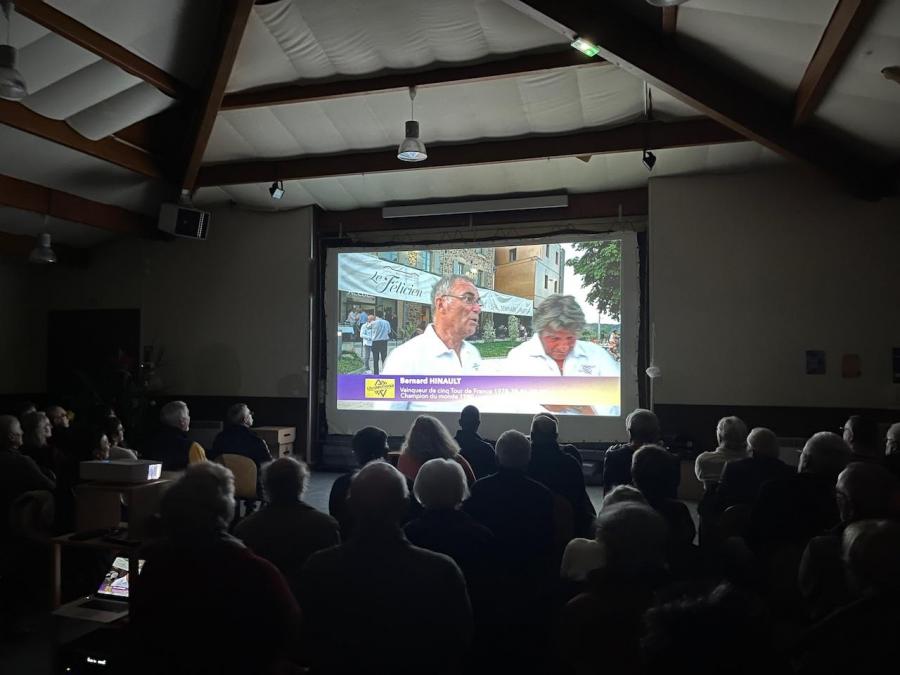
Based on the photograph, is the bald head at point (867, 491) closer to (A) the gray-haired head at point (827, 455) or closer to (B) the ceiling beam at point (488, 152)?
(A) the gray-haired head at point (827, 455)

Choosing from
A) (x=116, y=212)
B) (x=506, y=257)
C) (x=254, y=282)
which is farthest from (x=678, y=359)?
(x=116, y=212)

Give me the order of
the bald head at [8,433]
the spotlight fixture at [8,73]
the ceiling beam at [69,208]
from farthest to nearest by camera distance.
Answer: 1. the ceiling beam at [69,208]
2. the spotlight fixture at [8,73]
3. the bald head at [8,433]

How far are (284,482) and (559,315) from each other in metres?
5.23

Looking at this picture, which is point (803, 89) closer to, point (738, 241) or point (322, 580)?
point (738, 241)

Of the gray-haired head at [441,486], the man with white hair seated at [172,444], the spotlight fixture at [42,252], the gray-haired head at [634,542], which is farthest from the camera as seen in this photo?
the spotlight fixture at [42,252]

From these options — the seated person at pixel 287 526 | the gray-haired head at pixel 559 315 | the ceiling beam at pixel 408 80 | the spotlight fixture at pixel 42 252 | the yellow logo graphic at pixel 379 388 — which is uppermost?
the ceiling beam at pixel 408 80

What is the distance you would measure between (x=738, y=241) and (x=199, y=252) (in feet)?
21.2

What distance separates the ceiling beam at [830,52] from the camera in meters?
3.60

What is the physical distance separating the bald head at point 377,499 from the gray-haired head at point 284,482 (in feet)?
2.25

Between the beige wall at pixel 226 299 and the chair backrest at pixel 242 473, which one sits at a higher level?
the beige wall at pixel 226 299

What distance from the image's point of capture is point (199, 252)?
336 inches

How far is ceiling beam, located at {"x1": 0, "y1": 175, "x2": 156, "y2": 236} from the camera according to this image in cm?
662

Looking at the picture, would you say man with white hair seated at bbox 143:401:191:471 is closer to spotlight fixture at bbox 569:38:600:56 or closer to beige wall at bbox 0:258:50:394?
spotlight fixture at bbox 569:38:600:56

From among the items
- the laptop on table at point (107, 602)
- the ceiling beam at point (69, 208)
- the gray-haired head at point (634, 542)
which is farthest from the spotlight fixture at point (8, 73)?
the gray-haired head at point (634, 542)
